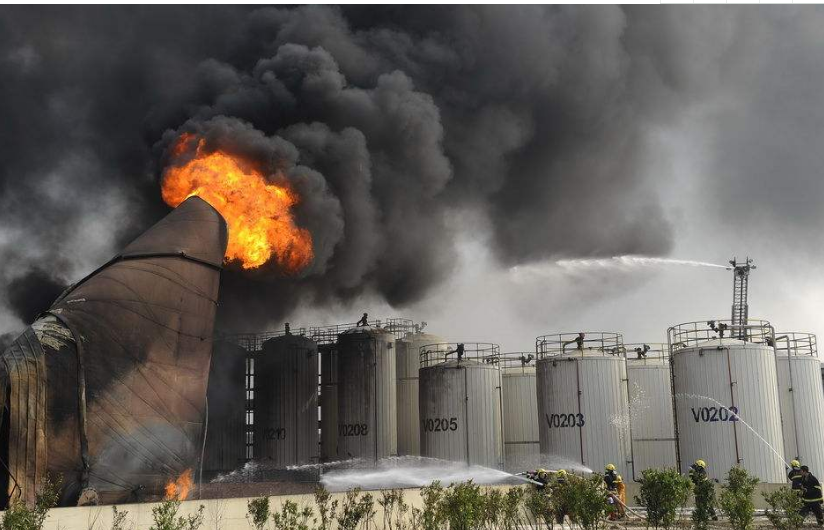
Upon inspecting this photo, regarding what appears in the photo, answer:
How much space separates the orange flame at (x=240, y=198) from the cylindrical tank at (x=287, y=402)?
11.4 m

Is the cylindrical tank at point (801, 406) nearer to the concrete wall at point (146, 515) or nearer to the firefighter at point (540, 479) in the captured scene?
the firefighter at point (540, 479)

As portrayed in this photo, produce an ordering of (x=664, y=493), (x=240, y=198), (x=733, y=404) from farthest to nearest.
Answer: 1. (x=240, y=198)
2. (x=733, y=404)
3. (x=664, y=493)

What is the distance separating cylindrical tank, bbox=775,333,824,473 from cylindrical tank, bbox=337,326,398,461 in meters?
19.8

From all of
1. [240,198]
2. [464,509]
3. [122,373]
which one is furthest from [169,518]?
[240,198]

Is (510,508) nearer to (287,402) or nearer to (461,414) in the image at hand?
(461,414)

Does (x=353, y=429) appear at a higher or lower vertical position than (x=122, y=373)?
lower

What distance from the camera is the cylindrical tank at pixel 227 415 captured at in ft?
157

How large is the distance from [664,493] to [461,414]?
21.1 meters

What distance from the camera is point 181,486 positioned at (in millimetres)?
28609

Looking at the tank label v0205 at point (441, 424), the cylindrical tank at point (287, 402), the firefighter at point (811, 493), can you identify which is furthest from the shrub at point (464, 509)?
the cylindrical tank at point (287, 402)

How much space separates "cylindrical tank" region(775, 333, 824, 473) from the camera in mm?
35656

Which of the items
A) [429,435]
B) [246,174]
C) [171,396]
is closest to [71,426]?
[171,396]

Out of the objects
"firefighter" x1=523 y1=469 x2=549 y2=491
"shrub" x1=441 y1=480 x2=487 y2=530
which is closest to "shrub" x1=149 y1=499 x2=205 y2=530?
"shrub" x1=441 y1=480 x2=487 y2=530

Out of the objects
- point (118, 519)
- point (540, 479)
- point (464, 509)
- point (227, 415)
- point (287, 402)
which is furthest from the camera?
point (227, 415)
